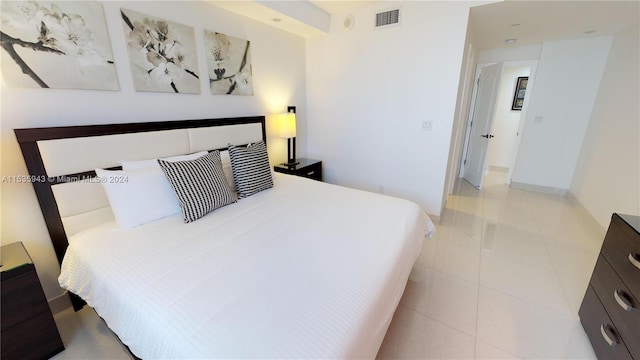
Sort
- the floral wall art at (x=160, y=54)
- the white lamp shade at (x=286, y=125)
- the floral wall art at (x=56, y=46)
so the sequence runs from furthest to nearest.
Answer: the white lamp shade at (x=286, y=125), the floral wall art at (x=160, y=54), the floral wall art at (x=56, y=46)

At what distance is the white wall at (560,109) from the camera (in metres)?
3.56

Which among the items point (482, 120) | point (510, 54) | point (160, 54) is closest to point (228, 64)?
point (160, 54)

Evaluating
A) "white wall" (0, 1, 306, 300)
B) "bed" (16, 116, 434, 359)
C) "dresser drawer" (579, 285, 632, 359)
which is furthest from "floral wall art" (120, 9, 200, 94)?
"dresser drawer" (579, 285, 632, 359)

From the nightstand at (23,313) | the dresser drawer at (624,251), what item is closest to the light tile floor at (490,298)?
the nightstand at (23,313)

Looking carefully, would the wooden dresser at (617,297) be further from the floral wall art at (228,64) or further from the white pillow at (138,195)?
the floral wall art at (228,64)

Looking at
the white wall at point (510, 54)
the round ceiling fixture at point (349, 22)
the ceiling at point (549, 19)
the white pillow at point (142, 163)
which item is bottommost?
the white pillow at point (142, 163)

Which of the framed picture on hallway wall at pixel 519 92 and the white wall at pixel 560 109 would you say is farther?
the framed picture on hallway wall at pixel 519 92

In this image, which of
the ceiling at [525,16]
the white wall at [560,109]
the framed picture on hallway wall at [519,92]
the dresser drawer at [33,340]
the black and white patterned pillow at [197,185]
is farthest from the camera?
the framed picture on hallway wall at [519,92]

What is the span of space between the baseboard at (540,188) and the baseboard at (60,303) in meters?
5.77

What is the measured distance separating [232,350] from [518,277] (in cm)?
236

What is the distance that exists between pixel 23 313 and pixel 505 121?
678 cm

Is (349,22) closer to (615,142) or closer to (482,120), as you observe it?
(482,120)

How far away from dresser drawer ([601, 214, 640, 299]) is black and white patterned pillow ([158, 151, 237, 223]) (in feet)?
7.76

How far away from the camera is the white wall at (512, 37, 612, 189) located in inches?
140
